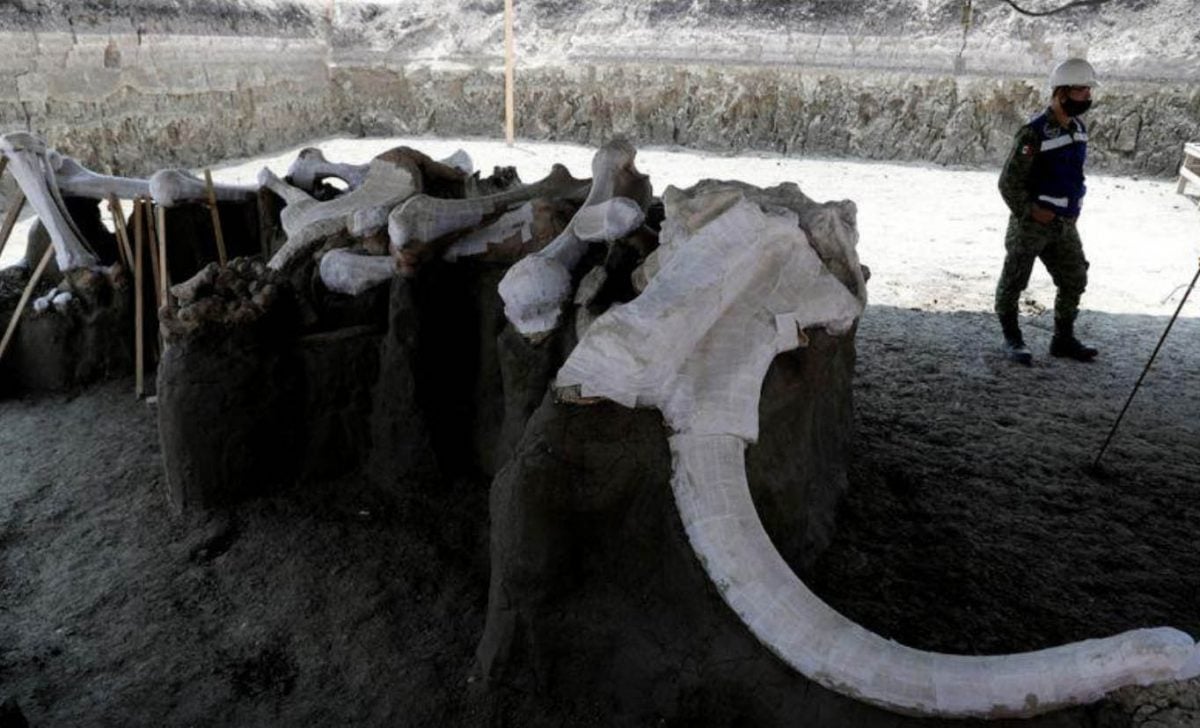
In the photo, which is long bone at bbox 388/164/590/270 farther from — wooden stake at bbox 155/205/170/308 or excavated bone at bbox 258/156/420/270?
wooden stake at bbox 155/205/170/308

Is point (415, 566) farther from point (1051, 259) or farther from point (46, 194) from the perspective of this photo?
point (1051, 259)

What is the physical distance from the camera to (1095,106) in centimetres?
1138

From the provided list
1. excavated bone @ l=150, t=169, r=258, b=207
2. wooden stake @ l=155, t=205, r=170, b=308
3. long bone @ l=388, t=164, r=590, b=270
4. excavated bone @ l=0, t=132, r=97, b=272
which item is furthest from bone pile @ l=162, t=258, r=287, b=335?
excavated bone @ l=0, t=132, r=97, b=272

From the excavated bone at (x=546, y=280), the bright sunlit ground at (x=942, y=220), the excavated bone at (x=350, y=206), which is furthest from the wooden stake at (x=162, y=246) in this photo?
the bright sunlit ground at (x=942, y=220)

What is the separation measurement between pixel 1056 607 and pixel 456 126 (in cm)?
1442

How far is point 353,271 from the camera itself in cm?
357

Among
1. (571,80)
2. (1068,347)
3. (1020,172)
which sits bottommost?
(1068,347)

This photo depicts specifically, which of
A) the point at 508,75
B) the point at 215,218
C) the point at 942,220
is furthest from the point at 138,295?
the point at 508,75

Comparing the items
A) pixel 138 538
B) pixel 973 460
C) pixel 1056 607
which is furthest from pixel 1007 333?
pixel 138 538

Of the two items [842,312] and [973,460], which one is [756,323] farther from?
[973,460]

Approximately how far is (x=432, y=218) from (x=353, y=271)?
0.49m

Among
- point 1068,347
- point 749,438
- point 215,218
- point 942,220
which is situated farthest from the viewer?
point 942,220

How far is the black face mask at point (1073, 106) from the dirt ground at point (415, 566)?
167cm

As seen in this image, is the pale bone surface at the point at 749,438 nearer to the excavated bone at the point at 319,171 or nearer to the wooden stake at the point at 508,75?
the excavated bone at the point at 319,171
